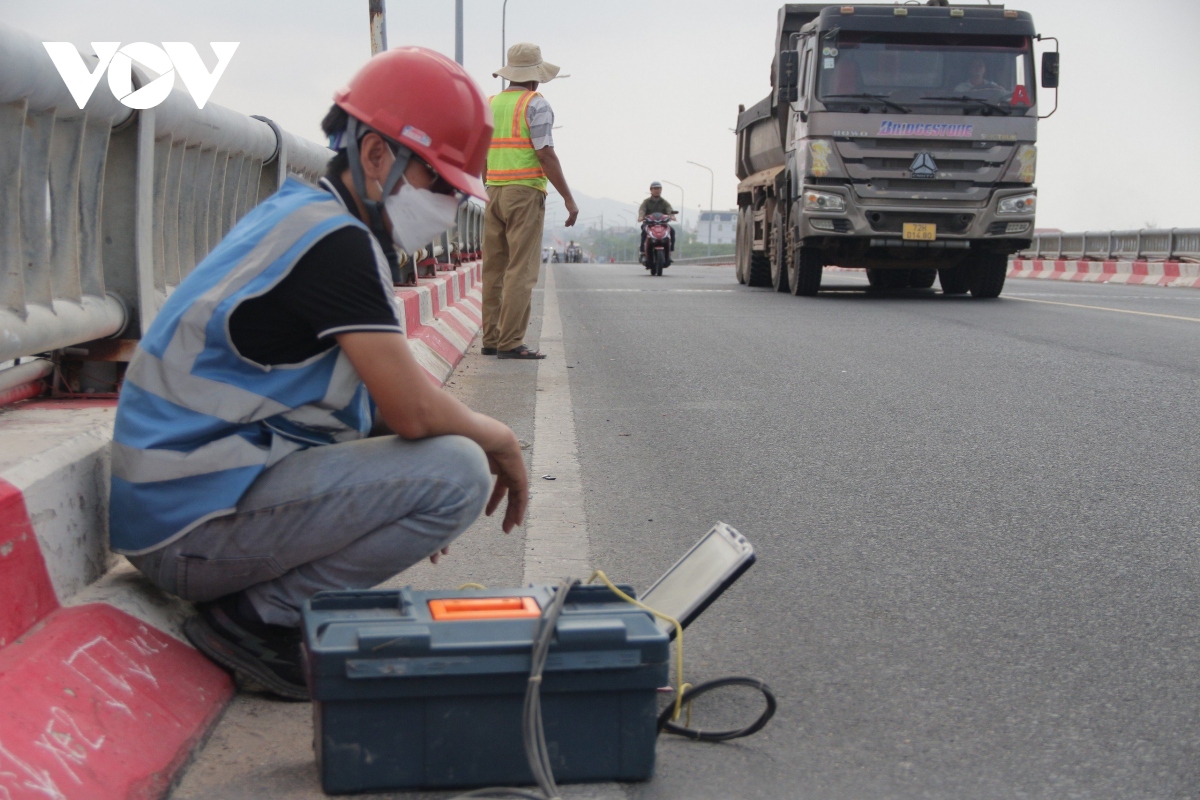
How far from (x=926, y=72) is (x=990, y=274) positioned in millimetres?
2811

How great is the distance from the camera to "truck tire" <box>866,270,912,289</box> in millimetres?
19250

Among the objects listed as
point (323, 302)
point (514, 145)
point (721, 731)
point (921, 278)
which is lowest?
point (721, 731)

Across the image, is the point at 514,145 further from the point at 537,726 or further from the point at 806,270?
the point at 806,270

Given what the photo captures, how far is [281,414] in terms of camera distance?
271 centimetres

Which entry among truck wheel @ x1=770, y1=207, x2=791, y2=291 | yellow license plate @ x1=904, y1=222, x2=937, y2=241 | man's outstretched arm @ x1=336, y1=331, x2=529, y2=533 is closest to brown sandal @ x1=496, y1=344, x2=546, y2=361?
man's outstretched arm @ x1=336, y1=331, x2=529, y2=533

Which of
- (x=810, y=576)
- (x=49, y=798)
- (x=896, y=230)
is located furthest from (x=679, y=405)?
(x=896, y=230)

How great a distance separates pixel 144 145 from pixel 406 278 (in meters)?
5.80

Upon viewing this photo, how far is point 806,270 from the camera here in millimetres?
16000

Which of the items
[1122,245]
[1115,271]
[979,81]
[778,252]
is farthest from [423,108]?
[1122,245]

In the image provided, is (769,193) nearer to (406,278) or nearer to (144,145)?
(406,278)

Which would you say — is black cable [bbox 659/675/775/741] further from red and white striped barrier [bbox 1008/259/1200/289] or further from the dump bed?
red and white striped barrier [bbox 1008/259/1200/289]

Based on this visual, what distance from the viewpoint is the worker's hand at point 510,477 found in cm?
290

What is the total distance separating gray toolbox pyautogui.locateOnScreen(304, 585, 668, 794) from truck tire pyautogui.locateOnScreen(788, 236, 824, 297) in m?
13.7

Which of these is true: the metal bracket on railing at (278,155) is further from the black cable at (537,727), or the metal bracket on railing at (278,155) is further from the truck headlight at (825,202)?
the truck headlight at (825,202)
